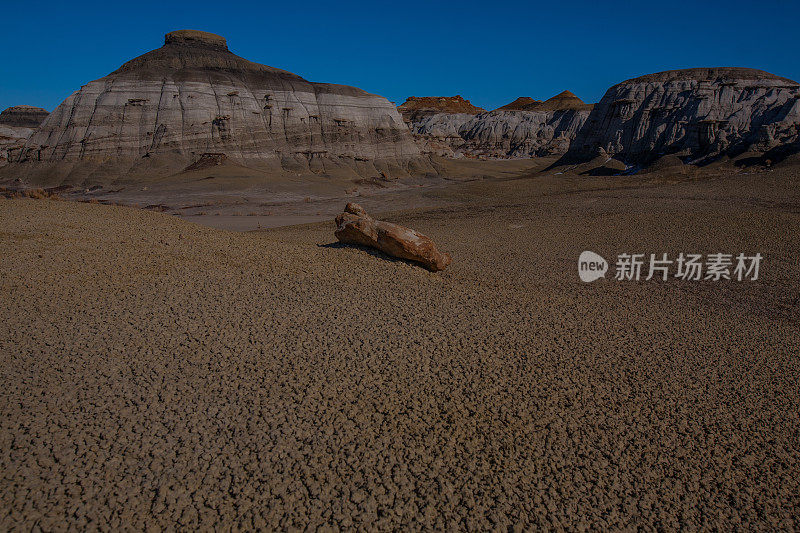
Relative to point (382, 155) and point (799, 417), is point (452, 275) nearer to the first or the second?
point (799, 417)

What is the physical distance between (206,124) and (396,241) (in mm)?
40893

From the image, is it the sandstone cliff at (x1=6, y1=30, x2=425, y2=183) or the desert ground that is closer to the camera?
the desert ground

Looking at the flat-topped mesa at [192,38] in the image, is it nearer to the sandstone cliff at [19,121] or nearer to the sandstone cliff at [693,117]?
the sandstone cliff at [19,121]

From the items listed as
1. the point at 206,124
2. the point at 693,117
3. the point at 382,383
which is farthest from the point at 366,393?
the point at 206,124

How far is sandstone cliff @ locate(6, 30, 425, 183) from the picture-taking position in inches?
1563

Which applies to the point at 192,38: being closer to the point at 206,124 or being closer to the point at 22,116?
the point at 206,124

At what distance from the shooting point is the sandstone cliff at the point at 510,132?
78.8m

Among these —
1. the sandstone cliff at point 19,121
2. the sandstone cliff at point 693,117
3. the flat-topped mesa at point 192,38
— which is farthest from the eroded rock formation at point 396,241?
the sandstone cliff at point 19,121

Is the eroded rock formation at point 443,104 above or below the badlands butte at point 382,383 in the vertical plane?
above

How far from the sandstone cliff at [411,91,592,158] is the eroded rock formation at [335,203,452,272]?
67.7m

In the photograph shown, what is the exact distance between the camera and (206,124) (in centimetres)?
4225

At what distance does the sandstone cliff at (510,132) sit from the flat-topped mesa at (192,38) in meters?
36.2

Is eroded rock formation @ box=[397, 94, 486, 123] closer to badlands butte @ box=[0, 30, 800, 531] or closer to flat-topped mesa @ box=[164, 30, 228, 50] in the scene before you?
flat-topped mesa @ box=[164, 30, 228, 50]

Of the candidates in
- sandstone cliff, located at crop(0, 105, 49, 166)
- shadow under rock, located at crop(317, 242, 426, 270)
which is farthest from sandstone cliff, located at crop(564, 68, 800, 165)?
sandstone cliff, located at crop(0, 105, 49, 166)
